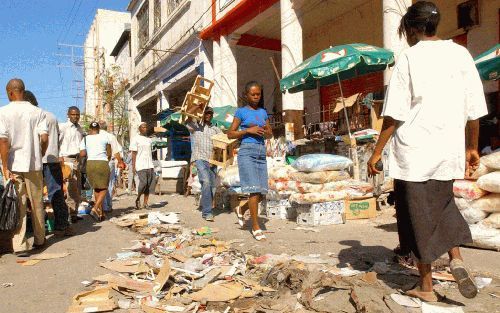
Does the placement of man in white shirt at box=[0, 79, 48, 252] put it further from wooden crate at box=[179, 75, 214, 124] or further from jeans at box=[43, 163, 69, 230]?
wooden crate at box=[179, 75, 214, 124]

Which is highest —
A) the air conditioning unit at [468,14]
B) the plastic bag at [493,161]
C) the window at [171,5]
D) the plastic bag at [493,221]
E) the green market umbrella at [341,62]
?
the window at [171,5]

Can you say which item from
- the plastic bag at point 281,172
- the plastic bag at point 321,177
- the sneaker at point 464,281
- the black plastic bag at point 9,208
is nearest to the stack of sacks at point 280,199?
the plastic bag at point 281,172

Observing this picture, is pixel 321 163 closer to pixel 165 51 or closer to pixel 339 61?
pixel 339 61

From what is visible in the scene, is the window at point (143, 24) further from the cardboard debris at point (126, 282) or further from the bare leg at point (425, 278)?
the bare leg at point (425, 278)

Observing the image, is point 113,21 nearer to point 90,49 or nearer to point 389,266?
point 90,49

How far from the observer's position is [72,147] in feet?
24.1

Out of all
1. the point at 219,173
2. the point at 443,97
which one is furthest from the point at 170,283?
the point at 219,173

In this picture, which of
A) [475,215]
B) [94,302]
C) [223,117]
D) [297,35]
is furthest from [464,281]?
[297,35]

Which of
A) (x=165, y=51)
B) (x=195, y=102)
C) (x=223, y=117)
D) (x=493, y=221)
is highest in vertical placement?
(x=165, y=51)

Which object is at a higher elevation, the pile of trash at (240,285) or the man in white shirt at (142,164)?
the man in white shirt at (142,164)

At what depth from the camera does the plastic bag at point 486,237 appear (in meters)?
3.97

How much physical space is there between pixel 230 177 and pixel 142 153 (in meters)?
2.10

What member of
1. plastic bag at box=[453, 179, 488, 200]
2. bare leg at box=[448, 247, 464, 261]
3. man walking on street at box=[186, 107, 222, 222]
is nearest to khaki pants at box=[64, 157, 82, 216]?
man walking on street at box=[186, 107, 222, 222]

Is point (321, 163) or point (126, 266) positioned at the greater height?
point (321, 163)
